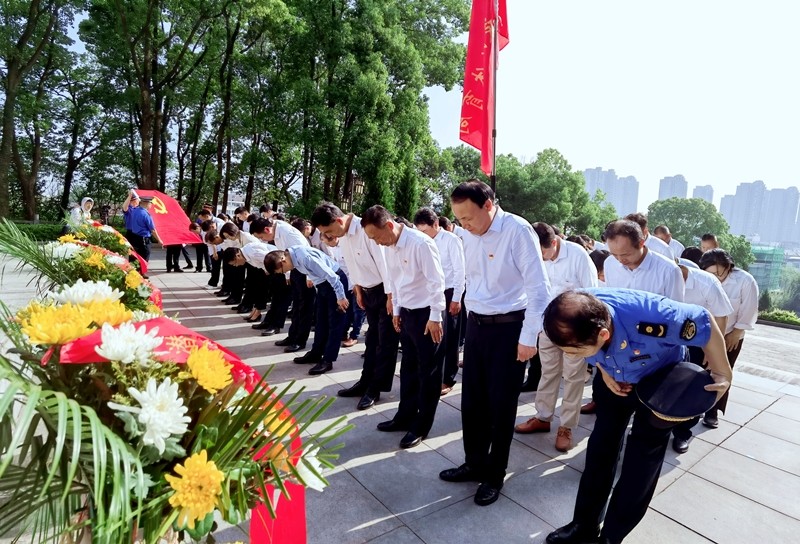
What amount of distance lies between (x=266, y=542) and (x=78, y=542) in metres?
0.45

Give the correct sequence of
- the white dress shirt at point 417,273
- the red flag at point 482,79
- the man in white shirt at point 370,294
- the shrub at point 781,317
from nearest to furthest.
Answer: the white dress shirt at point 417,273, the man in white shirt at point 370,294, the red flag at point 482,79, the shrub at point 781,317

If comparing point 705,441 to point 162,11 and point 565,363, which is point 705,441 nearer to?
point 565,363

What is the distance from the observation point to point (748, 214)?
99.6m

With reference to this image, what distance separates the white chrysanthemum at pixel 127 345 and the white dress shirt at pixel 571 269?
132 inches

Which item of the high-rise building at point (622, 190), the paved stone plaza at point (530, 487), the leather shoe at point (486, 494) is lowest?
the paved stone plaza at point (530, 487)

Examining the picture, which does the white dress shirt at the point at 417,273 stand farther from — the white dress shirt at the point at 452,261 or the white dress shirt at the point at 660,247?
the white dress shirt at the point at 660,247

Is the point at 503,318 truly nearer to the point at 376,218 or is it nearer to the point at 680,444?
the point at 376,218

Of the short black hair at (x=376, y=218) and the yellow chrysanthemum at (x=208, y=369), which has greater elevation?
the short black hair at (x=376, y=218)

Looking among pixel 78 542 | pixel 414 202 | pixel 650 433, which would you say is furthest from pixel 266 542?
pixel 414 202

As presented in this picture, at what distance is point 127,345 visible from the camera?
98 cm

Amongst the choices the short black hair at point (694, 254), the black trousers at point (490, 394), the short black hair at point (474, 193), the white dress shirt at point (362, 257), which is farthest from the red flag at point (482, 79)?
the black trousers at point (490, 394)

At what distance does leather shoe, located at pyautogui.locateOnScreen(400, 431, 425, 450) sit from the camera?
325cm

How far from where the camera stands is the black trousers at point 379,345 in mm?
3955

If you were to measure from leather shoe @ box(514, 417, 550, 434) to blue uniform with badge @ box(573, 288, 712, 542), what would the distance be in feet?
4.18
